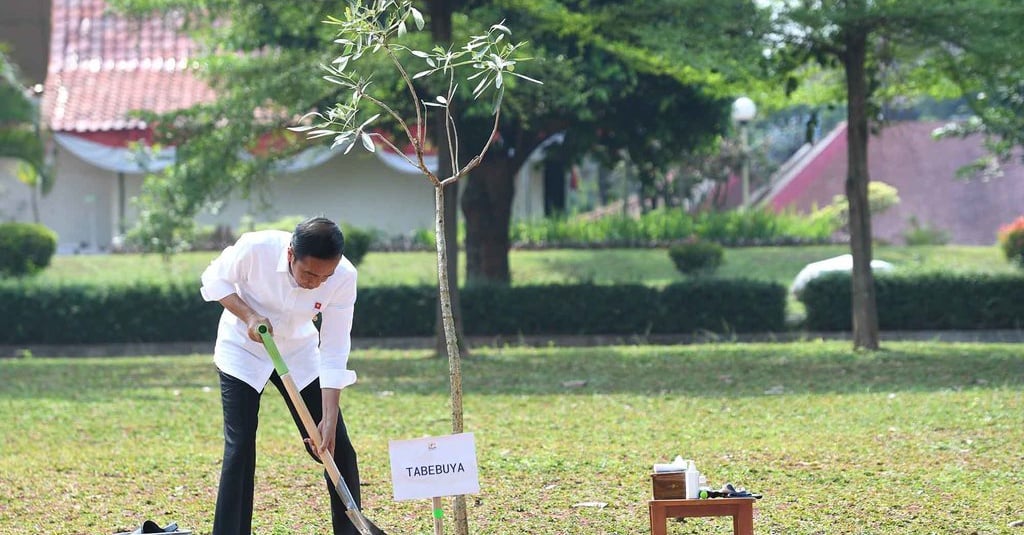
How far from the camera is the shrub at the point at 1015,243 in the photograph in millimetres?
19358

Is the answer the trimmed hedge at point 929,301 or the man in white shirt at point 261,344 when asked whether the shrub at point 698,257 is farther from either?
the man in white shirt at point 261,344

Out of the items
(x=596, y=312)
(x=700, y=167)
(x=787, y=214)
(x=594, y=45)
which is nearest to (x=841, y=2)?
(x=594, y=45)

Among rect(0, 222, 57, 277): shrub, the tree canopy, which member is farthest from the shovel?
rect(0, 222, 57, 277): shrub

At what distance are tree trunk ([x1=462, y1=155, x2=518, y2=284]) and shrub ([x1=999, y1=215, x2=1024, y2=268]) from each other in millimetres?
7243

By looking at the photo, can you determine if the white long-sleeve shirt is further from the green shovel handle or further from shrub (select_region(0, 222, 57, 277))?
shrub (select_region(0, 222, 57, 277))

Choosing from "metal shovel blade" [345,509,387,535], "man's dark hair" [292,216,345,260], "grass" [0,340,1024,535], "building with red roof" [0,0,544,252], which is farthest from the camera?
"building with red roof" [0,0,544,252]

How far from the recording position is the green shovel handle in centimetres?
488

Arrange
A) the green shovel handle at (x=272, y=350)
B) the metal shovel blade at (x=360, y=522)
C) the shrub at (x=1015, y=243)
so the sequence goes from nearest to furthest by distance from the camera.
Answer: the green shovel handle at (x=272, y=350), the metal shovel blade at (x=360, y=522), the shrub at (x=1015, y=243)

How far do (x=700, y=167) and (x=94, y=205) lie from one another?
42.4 ft

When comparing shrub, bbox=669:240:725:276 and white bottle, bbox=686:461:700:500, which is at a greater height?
shrub, bbox=669:240:725:276

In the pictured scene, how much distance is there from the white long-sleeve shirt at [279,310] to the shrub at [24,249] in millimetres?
15484

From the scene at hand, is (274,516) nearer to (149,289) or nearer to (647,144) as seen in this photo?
(149,289)

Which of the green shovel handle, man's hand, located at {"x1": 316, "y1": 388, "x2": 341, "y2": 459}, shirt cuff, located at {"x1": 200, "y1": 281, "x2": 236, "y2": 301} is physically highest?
shirt cuff, located at {"x1": 200, "y1": 281, "x2": 236, "y2": 301}

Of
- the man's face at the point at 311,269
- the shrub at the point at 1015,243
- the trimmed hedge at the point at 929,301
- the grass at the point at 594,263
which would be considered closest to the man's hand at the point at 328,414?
the man's face at the point at 311,269
